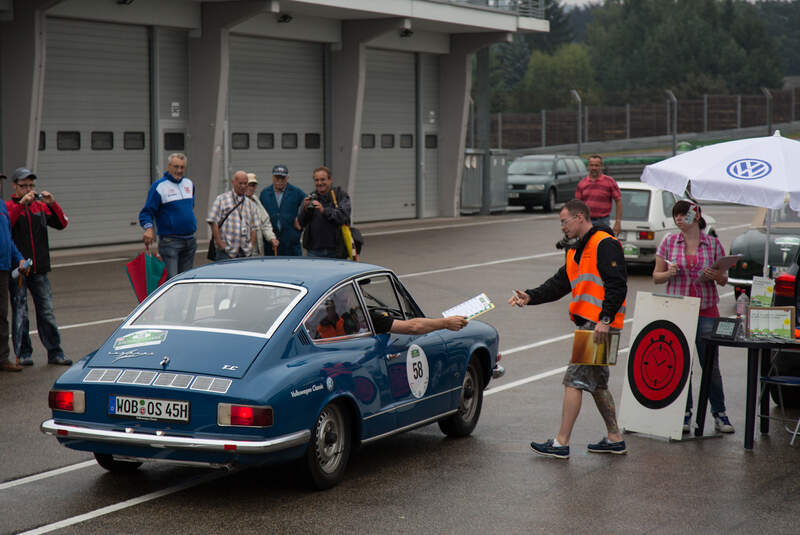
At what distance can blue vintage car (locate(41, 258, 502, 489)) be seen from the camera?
6535 millimetres

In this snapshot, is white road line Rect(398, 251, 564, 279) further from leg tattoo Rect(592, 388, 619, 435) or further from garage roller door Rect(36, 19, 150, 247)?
leg tattoo Rect(592, 388, 619, 435)

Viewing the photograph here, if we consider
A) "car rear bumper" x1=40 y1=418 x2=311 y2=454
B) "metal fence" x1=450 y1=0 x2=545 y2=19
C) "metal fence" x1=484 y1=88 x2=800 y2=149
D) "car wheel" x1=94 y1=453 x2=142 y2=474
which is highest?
"metal fence" x1=450 y1=0 x2=545 y2=19

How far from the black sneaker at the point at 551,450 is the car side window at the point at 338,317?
146 cm

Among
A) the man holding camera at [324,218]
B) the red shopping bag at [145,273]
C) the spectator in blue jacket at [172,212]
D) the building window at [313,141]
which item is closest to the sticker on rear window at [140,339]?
the red shopping bag at [145,273]

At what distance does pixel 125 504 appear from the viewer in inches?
266

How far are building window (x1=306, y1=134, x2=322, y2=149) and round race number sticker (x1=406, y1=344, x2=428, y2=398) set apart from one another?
22.4 m

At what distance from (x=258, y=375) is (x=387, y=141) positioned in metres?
26.7

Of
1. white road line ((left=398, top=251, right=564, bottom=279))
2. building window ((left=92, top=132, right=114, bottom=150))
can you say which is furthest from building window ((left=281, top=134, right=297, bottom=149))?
white road line ((left=398, top=251, right=564, bottom=279))

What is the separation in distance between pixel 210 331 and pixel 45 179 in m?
17.0

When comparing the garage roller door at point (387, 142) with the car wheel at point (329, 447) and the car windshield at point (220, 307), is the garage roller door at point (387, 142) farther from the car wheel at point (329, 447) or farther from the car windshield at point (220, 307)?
the car wheel at point (329, 447)

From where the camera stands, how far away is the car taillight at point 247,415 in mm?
6457

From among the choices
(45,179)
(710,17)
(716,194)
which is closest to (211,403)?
(716,194)

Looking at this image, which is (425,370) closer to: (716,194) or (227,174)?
(716,194)

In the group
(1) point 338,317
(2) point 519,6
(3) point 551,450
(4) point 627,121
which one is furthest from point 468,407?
(4) point 627,121
